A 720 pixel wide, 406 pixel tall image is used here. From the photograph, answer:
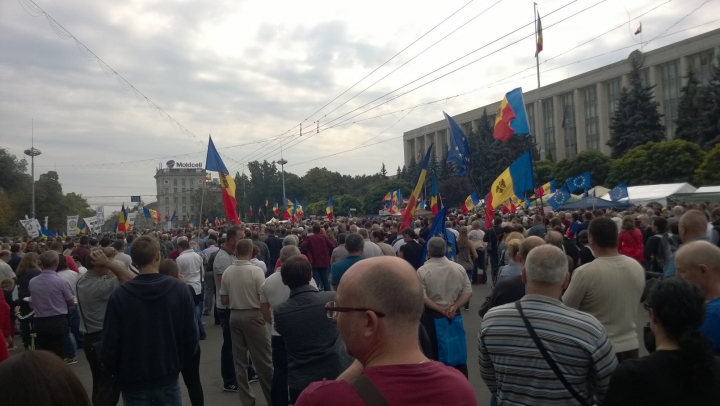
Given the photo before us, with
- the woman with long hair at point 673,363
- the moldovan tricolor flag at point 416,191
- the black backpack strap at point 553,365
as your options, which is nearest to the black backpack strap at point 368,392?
the woman with long hair at point 673,363

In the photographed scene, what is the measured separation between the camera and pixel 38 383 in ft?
6.02

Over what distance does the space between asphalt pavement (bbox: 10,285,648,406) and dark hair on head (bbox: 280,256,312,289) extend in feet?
6.17

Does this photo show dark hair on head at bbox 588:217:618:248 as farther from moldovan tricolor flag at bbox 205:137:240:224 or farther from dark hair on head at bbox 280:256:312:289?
moldovan tricolor flag at bbox 205:137:240:224

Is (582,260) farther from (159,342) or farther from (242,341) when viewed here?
(159,342)

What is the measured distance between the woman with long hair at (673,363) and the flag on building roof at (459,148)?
10.1 meters

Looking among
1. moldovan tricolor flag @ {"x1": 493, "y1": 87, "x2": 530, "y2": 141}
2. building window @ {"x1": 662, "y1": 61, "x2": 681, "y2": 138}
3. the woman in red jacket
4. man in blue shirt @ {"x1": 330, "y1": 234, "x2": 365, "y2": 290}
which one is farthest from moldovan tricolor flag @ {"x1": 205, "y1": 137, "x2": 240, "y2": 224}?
building window @ {"x1": 662, "y1": 61, "x2": 681, "y2": 138}

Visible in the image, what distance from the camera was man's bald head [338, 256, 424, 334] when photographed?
6.91 feet

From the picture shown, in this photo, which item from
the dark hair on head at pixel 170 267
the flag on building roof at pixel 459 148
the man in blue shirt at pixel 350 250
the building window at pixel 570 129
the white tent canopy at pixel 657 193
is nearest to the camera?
the dark hair on head at pixel 170 267

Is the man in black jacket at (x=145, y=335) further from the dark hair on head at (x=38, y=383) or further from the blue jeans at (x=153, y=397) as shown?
the dark hair on head at (x=38, y=383)

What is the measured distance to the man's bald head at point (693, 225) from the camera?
5535 mm

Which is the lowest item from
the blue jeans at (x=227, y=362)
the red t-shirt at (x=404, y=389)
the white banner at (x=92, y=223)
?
the blue jeans at (x=227, y=362)

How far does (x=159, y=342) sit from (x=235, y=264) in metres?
2.55

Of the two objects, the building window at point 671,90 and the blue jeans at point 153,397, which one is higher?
the building window at point 671,90

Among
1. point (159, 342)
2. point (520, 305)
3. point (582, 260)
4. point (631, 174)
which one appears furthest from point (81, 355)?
point (631, 174)
